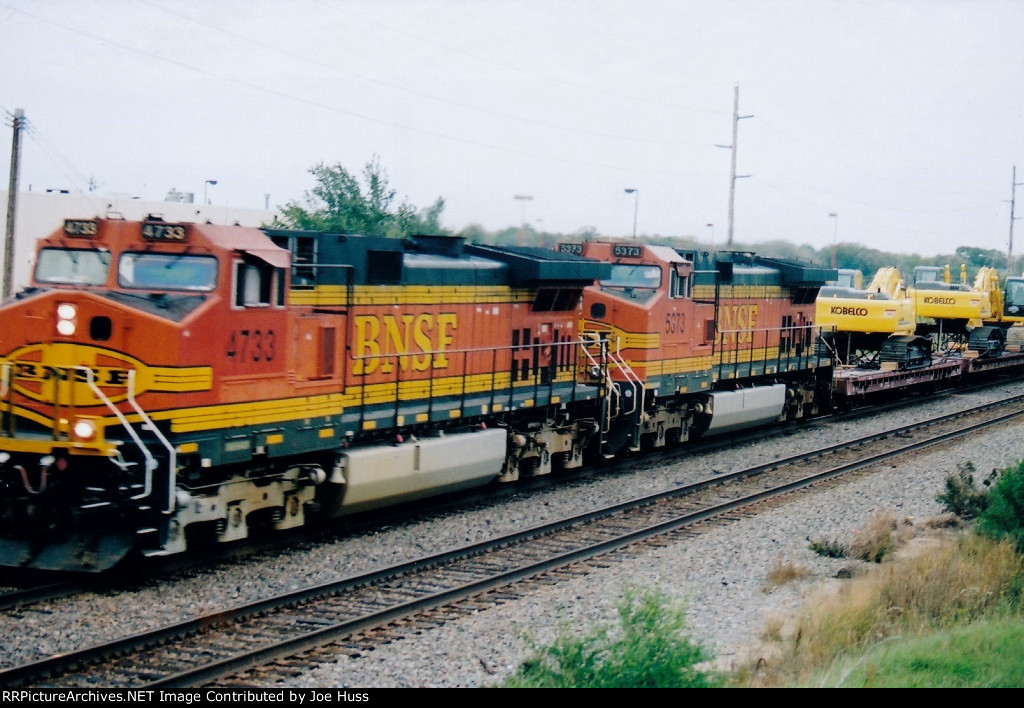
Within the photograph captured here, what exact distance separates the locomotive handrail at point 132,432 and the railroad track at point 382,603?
1206 mm

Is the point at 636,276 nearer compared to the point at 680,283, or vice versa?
the point at 636,276

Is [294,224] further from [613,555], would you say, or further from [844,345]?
[613,555]

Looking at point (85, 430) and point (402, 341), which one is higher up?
point (402, 341)

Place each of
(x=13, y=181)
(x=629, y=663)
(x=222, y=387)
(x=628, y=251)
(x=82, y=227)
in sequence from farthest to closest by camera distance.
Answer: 1. (x=13, y=181)
2. (x=628, y=251)
3. (x=82, y=227)
4. (x=222, y=387)
5. (x=629, y=663)

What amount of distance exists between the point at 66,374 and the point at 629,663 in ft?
17.3

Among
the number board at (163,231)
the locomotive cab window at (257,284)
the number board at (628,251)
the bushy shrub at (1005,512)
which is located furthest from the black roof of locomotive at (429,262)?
the bushy shrub at (1005,512)

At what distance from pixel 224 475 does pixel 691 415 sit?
1046 cm

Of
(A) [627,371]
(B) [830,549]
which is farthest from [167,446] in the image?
(A) [627,371]

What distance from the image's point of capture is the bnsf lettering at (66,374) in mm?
9180

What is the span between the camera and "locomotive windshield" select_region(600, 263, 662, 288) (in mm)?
17391

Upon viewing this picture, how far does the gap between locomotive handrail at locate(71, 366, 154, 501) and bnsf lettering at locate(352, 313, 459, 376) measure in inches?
132

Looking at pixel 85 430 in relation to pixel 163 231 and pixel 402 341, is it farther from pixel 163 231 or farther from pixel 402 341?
pixel 402 341

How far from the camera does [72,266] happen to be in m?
10.2

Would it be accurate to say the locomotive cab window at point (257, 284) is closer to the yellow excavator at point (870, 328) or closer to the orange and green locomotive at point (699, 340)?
the orange and green locomotive at point (699, 340)
